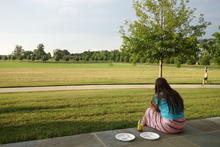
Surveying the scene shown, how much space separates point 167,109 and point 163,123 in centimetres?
40

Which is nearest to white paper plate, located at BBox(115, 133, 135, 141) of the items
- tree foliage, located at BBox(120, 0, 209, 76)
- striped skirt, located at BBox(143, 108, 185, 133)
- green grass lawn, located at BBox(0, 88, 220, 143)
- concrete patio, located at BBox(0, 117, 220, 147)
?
concrete patio, located at BBox(0, 117, 220, 147)

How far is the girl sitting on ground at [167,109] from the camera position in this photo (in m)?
3.56

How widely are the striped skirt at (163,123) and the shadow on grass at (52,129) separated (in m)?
0.78

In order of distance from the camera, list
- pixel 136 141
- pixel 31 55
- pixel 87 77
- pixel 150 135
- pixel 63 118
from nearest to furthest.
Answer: pixel 136 141 → pixel 150 135 → pixel 63 118 → pixel 87 77 → pixel 31 55

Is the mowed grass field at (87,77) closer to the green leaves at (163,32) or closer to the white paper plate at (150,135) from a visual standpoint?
the green leaves at (163,32)

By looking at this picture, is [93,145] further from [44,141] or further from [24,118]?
[24,118]

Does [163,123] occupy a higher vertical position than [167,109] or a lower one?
lower

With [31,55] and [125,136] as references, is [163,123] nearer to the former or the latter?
[125,136]

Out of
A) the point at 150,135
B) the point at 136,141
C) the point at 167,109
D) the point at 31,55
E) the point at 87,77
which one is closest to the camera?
the point at 136,141

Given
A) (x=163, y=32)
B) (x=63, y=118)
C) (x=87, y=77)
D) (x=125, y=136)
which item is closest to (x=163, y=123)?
(x=125, y=136)

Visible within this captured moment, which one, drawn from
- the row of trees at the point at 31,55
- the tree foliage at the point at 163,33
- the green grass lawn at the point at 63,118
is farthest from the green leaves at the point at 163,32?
the row of trees at the point at 31,55

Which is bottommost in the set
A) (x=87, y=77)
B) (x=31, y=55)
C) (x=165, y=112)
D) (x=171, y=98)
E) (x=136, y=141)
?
(x=87, y=77)

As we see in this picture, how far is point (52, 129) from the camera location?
4.40 meters

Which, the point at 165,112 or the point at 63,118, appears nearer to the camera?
the point at 165,112
